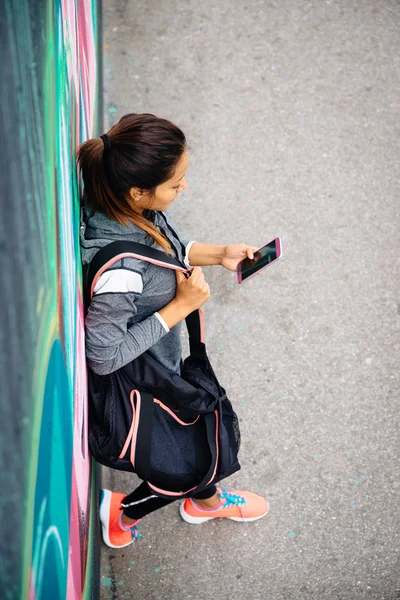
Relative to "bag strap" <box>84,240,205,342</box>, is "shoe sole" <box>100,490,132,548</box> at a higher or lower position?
lower

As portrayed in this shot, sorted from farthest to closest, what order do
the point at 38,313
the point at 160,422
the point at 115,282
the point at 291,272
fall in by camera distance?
the point at 291,272
the point at 160,422
the point at 115,282
the point at 38,313

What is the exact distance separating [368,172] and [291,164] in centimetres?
47

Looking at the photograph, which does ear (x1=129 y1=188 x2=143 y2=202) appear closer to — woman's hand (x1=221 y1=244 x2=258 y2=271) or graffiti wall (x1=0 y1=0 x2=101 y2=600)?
graffiti wall (x1=0 y1=0 x2=101 y2=600)

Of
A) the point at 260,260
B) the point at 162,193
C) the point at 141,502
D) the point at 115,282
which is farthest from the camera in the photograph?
the point at 141,502

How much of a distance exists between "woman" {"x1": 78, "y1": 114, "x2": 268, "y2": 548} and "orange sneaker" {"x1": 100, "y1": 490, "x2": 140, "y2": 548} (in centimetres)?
91

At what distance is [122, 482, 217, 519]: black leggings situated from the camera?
7.58 ft

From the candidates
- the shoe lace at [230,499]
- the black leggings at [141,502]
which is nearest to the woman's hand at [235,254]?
the black leggings at [141,502]

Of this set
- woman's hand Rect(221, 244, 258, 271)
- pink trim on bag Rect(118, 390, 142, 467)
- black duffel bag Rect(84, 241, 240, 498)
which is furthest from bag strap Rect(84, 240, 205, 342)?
woman's hand Rect(221, 244, 258, 271)

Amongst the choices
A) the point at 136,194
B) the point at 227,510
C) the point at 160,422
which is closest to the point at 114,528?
the point at 227,510

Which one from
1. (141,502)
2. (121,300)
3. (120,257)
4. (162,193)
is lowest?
(141,502)

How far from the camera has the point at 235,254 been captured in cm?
235

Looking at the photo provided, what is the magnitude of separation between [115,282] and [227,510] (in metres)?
1.37

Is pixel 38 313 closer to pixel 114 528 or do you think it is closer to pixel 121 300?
pixel 121 300

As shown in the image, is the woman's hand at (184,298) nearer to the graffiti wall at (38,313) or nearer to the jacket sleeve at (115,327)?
the jacket sleeve at (115,327)
